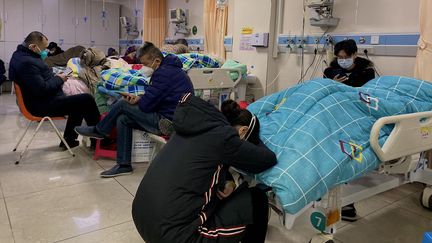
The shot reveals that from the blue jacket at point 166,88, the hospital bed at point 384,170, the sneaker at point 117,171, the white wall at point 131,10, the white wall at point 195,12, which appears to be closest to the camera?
the hospital bed at point 384,170

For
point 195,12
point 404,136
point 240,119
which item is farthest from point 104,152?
point 195,12

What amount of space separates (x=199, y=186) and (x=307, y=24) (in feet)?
10.0

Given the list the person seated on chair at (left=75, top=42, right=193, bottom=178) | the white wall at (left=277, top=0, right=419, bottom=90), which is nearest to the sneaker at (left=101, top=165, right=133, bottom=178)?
the person seated on chair at (left=75, top=42, right=193, bottom=178)

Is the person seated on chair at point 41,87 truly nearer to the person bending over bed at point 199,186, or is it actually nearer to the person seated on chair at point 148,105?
the person seated on chair at point 148,105

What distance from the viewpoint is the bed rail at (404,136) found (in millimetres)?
1521

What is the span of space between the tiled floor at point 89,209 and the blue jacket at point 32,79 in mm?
506

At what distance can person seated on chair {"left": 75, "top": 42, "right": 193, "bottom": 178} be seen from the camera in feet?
8.39

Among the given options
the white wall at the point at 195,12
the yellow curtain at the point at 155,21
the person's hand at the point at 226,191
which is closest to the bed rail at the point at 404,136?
the person's hand at the point at 226,191

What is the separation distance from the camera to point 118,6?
8.72 meters

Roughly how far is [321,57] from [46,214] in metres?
2.97

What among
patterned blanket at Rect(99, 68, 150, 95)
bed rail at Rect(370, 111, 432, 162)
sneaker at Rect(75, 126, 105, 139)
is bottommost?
sneaker at Rect(75, 126, 105, 139)

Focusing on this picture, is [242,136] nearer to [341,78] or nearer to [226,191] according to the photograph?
[226,191]

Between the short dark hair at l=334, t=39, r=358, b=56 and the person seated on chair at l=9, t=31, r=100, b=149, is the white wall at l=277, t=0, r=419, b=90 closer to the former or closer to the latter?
the short dark hair at l=334, t=39, r=358, b=56

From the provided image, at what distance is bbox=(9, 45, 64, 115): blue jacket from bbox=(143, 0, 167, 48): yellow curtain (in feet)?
12.8
